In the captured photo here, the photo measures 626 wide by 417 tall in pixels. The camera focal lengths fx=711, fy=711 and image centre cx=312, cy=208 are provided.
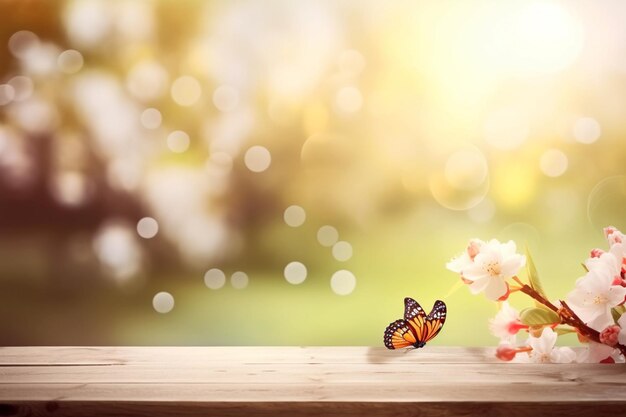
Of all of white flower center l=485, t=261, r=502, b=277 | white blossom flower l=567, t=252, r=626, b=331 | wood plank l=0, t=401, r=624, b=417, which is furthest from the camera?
white flower center l=485, t=261, r=502, b=277

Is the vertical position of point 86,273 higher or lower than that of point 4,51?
lower

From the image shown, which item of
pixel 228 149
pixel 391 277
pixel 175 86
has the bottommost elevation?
pixel 391 277

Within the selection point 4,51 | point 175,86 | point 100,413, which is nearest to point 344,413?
point 100,413

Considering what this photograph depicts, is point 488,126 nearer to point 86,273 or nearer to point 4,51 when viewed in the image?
point 86,273

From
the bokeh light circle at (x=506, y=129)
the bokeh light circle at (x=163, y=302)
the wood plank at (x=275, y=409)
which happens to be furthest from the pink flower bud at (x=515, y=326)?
the bokeh light circle at (x=163, y=302)

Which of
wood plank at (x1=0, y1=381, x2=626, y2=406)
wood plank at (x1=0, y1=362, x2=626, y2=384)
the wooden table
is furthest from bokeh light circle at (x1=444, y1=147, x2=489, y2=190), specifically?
wood plank at (x1=0, y1=381, x2=626, y2=406)

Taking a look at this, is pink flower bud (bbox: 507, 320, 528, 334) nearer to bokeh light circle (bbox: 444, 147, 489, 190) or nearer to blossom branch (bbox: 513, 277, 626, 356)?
blossom branch (bbox: 513, 277, 626, 356)

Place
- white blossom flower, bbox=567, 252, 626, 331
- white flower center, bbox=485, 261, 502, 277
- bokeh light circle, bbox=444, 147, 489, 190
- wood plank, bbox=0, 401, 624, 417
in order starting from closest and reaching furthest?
wood plank, bbox=0, 401, 624, 417 < white blossom flower, bbox=567, 252, 626, 331 < white flower center, bbox=485, 261, 502, 277 < bokeh light circle, bbox=444, 147, 489, 190
